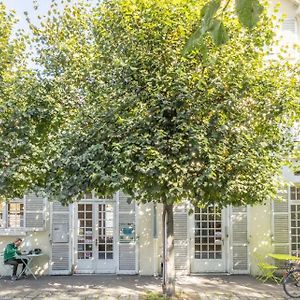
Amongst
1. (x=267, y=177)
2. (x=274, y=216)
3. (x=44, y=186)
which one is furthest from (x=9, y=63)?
(x=274, y=216)

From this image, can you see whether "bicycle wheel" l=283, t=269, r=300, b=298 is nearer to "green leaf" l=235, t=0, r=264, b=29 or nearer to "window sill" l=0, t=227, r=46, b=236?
"window sill" l=0, t=227, r=46, b=236

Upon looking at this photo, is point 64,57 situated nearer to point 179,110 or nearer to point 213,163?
point 179,110

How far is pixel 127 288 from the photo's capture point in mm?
11734

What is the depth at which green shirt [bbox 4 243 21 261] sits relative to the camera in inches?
502

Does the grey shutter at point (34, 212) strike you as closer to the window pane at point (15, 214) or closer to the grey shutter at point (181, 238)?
the window pane at point (15, 214)

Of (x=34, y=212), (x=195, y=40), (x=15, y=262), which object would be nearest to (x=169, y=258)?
(x=15, y=262)

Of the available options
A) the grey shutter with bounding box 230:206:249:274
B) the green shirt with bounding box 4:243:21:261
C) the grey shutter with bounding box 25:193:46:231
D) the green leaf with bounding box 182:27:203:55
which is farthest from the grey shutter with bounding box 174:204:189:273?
the green leaf with bounding box 182:27:203:55

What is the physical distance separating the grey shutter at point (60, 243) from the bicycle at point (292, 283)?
626 centimetres

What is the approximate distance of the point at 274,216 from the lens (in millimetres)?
13539

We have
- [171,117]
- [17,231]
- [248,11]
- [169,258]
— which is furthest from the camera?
[17,231]

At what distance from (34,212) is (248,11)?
495 inches

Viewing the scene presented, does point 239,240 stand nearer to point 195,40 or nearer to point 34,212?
point 34,212

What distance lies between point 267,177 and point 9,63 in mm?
7234

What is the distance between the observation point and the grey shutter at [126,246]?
13.6 metres
